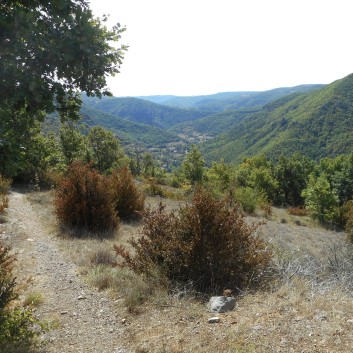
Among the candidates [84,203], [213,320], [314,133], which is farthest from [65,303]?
[314,133]

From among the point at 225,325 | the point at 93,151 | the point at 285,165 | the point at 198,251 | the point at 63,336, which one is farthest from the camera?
the point at 285,165

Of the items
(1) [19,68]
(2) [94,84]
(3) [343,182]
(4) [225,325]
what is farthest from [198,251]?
(3) [343,182]

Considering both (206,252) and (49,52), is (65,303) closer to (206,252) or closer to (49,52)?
(206,252)

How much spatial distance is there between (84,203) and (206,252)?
465cm

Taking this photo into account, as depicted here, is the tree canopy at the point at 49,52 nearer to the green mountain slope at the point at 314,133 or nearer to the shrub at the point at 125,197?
the shrub at the point at 125,197

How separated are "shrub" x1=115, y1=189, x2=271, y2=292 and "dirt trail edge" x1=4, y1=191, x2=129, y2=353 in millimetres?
915

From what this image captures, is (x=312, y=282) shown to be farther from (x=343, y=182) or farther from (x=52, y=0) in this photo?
(x=343, y=182)

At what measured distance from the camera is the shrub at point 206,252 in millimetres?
4805

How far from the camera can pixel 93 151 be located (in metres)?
26.7

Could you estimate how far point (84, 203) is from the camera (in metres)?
8.49

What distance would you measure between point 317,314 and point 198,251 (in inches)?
71.4

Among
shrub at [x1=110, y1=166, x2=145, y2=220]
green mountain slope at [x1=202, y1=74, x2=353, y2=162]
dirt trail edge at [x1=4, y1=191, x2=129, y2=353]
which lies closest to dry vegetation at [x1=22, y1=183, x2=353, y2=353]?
dirt trail edge at [x1=4, y1=191, x2=129, y2=353]

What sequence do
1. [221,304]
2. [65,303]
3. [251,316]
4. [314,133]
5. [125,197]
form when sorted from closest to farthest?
[251,316]
[221,304]
[65,303]
[125,197]
[314,133]

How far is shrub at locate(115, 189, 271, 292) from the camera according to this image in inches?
189
